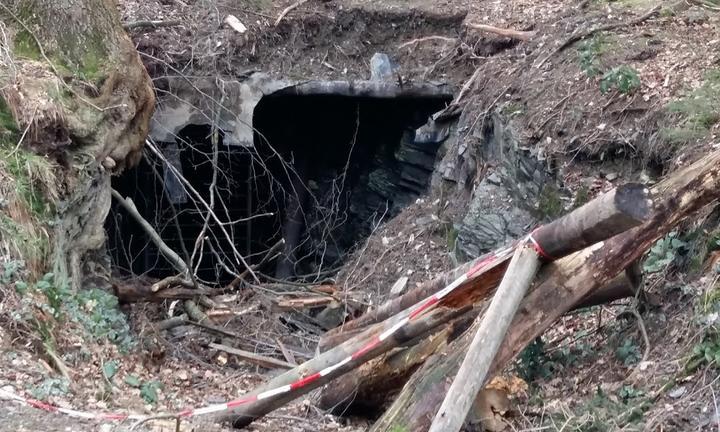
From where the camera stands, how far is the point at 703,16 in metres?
7.27

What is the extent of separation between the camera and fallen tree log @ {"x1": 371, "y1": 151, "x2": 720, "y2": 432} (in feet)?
12.7

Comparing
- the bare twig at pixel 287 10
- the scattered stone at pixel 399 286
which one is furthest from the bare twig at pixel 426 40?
the scattered stone at pixel 399 286

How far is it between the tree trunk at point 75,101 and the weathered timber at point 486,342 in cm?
310

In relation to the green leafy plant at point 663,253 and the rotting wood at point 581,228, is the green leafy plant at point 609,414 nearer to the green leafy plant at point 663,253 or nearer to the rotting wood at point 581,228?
the rotting wood at point 581,228

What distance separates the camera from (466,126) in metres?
8.34

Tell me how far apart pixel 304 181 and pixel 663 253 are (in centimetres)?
763

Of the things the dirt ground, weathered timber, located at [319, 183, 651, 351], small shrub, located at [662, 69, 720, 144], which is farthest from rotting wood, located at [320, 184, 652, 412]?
small shrub, located at [662, 69, 720, 144]

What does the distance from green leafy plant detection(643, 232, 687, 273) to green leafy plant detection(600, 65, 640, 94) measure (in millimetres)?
2113

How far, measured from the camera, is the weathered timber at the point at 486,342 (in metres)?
3.30

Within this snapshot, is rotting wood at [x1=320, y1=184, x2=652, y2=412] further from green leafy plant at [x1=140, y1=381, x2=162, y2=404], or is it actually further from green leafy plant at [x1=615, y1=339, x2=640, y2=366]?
green leafy plant at [x1=140, y1=381, x2=162, y2=404]

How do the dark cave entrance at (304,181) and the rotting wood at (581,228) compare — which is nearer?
the rotting wood at (581,228)

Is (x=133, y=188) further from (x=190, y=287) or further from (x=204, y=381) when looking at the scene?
(x=204, y=381)

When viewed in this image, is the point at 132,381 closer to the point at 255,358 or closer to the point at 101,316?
the point at 101,316

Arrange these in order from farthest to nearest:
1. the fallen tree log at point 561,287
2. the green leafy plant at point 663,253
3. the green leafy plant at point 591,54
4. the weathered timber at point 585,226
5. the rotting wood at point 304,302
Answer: the rotting wood at point 304,302 < the green leafy plant at point 591,54 < the green leafy plant at point 663,253 < the fallen tree log at point 561,287 < the weathered timber at point 585,226
